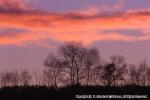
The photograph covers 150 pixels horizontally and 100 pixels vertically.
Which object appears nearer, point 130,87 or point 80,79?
point 130,87

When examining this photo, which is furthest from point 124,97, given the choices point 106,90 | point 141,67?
point 141,67

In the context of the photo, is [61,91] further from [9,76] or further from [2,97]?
[9,76]

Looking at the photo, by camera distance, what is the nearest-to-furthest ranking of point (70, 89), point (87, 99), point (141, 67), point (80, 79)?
point (87, 99)
point (70, 89)
point (80, 79)
point (141, 67)

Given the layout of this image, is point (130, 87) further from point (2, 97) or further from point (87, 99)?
point (2, 97)

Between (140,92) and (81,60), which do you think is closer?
(140,92)

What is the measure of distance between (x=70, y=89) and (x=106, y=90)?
2639mm

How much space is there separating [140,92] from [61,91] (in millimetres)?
5808

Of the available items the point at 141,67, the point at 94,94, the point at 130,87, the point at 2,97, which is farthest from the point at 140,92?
the point at 141,67

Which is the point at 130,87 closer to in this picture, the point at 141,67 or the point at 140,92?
the point at 140,92

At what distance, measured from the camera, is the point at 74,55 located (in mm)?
93375

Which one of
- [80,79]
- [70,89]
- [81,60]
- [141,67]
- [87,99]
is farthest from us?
[141,67]

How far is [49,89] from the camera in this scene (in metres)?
41.2

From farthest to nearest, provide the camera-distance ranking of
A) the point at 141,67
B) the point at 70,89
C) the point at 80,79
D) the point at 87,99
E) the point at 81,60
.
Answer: the point at 141,67 < the point at 81,60 < the point at 80,79 < the point at 70,89 < the point at 87,99

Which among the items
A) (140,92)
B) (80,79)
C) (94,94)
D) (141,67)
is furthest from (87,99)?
(141,67)
